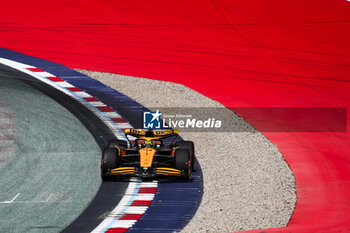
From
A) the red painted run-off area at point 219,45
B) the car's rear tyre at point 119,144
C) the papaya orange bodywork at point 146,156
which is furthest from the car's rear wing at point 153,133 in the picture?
the red painted run-off area at point 219,45

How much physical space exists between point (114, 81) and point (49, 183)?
30.3 ft

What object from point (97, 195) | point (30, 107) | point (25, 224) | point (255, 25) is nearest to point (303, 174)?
point (97, 195)

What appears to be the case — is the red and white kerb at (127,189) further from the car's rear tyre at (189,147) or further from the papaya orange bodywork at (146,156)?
the car's rear tyre at (189,147)

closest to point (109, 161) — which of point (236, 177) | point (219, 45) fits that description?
point (236, 177)

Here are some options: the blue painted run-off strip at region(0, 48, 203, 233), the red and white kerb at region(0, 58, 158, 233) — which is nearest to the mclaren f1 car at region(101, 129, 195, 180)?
the blue painted run-off strip at region(0, 48, 203, 233)

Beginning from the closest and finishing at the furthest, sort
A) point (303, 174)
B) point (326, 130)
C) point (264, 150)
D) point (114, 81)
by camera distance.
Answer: point (303, 174) → point (264, 150) → point (326, 130) → point (114, 81)

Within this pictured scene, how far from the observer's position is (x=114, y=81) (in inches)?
1078

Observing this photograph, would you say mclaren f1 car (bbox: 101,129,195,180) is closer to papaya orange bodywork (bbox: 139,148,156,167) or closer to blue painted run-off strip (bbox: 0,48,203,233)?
papaya orange bodywork (bbox: 139,148,156,167)

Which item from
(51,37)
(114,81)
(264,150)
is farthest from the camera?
(51,37)

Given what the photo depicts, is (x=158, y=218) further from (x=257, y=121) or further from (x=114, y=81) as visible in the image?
(x=114, y=81)

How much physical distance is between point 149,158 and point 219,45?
1301 cm

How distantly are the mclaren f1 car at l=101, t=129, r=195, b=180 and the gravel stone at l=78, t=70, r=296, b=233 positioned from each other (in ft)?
2.98

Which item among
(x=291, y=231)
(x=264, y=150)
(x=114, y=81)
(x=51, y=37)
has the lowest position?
(x=291, y=231)

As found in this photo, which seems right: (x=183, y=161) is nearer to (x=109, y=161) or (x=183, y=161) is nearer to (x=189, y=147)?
(x=189, y=147)
